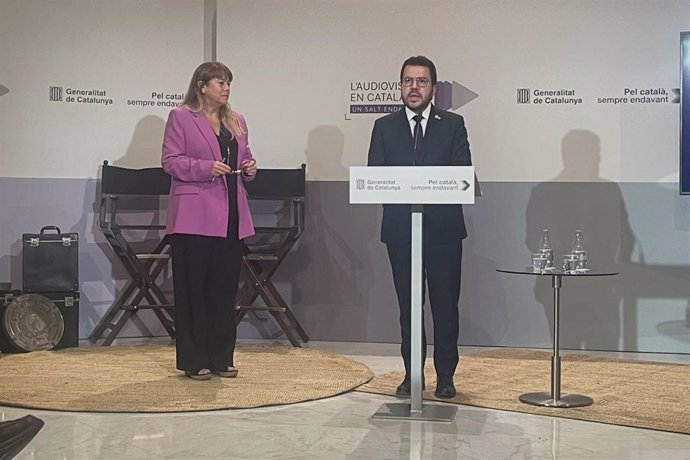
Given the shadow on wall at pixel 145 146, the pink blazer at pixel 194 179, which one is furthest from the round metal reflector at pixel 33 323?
the pink blazer at pixel 194 179

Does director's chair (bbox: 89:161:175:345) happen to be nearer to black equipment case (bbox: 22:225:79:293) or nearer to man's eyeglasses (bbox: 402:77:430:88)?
black equipment case (bbox: 22:225:79:293)

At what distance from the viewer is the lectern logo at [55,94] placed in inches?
251

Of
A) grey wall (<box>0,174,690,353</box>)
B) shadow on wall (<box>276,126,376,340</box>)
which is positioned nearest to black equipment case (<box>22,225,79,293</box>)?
grey wall (<box>0,174,690,353</box>)

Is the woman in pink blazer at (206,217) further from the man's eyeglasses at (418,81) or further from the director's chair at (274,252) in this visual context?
the director's chair at (274,252)

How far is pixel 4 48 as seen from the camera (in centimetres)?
628

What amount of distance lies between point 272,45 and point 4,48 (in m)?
1.77

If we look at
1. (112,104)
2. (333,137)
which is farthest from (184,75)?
(333,137)

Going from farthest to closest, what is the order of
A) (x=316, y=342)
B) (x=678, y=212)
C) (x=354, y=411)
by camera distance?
(x=316, y=342), (x=678, y=212), (x=354, y=411)

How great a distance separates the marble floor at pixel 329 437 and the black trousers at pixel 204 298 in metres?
0.75

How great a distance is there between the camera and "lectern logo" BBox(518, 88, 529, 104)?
614cm

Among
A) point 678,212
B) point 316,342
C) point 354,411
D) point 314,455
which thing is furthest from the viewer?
point 316,342

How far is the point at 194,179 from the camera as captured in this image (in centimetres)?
466

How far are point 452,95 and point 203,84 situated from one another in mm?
2031

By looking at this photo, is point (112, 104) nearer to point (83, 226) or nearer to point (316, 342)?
point (83, 226)
